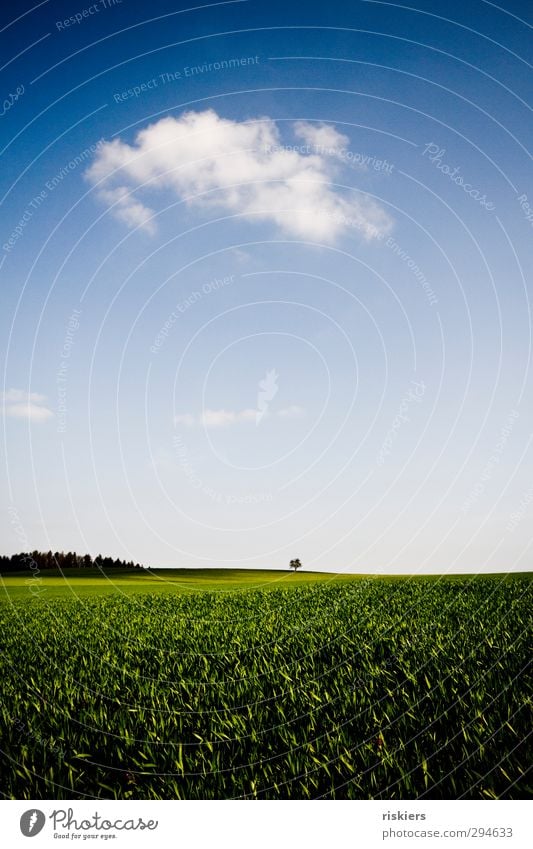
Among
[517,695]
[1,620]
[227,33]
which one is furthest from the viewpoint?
[1,620]

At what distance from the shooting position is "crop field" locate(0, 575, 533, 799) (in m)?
5.02

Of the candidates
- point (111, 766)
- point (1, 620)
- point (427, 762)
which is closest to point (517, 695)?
point (427, 762)

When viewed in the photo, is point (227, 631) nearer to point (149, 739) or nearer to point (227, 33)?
point (149, 739)

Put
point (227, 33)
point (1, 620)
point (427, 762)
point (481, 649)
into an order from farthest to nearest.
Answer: point (1, 620)
point (481, 649)
point (227, 33)
point (427, 762)

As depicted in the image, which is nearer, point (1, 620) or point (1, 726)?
point (1, 726)

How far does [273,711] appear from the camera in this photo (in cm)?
661

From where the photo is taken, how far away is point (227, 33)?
297 inches

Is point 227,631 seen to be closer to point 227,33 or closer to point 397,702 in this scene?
point 397,702

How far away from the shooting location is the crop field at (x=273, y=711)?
16.5 feet

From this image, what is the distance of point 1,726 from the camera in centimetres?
642

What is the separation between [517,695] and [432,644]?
3315mm

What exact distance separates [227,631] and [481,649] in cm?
558

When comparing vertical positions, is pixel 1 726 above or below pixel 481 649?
below
